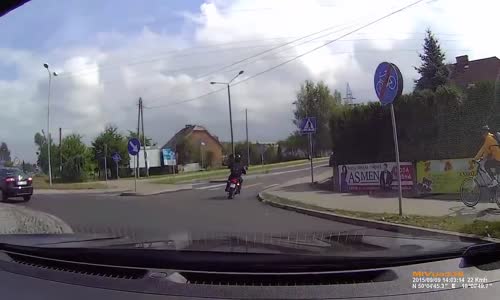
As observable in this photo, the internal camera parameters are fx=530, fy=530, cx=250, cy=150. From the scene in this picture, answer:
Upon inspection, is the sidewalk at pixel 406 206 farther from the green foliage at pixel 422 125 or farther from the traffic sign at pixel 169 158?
the traffic sign at pixel 169 158

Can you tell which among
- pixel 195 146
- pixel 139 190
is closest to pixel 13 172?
pixel 139 190

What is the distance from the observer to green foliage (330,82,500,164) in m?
12.7

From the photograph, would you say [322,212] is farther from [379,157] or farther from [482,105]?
[379,157]

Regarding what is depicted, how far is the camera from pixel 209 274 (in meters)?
3.20

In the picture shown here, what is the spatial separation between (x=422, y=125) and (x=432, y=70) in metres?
1.63

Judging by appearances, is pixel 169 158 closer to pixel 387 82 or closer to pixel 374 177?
pixel 374 177

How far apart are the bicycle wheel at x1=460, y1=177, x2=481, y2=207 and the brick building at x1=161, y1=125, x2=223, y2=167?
63855 millimetres

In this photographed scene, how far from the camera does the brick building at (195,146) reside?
78.0 meters

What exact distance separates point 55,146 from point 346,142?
37573mm

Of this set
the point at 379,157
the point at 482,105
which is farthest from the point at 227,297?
the point at 379,157

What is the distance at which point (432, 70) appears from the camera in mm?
15070

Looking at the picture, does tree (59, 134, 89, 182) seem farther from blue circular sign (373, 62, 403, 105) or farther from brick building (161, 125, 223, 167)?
blue circular sign (373, 62, 403, 105)

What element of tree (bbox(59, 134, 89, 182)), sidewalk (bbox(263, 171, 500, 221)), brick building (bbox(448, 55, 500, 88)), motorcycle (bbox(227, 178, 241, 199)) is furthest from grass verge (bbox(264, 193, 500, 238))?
tree (bbox(59, 134, 89, 182))

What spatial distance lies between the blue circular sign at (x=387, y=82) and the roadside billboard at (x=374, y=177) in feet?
20.6
